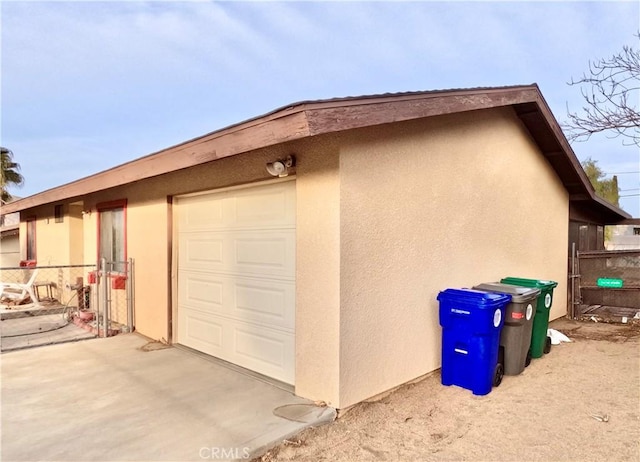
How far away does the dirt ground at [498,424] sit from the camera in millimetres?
3123

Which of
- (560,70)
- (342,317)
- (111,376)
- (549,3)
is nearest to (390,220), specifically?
(342,317)

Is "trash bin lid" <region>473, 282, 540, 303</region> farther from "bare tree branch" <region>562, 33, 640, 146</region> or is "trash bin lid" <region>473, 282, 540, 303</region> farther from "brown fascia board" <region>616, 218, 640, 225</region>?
"brown fascia board" <region>616, 218, 640, 225</region>

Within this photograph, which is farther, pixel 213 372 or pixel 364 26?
pixel 364 26

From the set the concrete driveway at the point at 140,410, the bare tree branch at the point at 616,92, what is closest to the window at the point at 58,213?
the concrete driveway at the point at 140,410

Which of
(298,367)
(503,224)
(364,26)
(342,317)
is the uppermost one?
(364,26)

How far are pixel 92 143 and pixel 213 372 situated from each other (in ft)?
82.4

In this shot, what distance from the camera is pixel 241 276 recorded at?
5.18 meters

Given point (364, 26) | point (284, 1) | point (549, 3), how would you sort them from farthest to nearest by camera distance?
point (364, 26) < point (284, 1) < point (549, 3)

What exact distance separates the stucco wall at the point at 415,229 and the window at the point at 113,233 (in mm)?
5137

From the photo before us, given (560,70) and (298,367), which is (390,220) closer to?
(298,367)

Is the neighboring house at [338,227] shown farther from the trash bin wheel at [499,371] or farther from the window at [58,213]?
the window at [58,213]

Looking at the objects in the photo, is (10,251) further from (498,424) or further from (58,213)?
(498,424)

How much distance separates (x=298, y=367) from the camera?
4.14 metres

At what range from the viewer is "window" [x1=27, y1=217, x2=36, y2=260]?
12727mm
